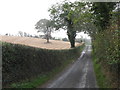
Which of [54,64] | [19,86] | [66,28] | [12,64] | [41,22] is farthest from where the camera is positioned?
[41,22]

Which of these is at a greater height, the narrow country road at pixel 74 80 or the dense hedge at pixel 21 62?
the dense hedge at pixel 21 62

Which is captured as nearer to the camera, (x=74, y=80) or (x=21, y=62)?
(x=21, y=62)

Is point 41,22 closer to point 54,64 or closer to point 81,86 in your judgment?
point 54,64

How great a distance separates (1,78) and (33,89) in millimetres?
3096

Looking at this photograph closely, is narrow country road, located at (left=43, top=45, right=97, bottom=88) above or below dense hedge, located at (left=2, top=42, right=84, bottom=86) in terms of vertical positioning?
below

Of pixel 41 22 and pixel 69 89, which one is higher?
pixel 41 22

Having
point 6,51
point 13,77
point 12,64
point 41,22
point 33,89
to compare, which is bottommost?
point 33,89

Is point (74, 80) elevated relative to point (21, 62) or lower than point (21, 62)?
lower

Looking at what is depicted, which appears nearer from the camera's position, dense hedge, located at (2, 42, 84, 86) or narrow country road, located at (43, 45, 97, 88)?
dense hedge, located at (2, 42, 84, 86)

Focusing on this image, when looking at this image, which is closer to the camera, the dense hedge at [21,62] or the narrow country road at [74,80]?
the dense hedge at [21,62]

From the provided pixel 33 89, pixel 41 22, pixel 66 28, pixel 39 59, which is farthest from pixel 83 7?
pixel 41 22

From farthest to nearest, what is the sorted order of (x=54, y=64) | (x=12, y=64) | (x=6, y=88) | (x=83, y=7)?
1. (x=54, y=64)
2. (x=83, y=7)
3. (x=12, y=64)
4. (x=6, y=88)

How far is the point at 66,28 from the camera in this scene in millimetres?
45438

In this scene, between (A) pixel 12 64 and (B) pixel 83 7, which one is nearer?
(A) pixel 12 64
